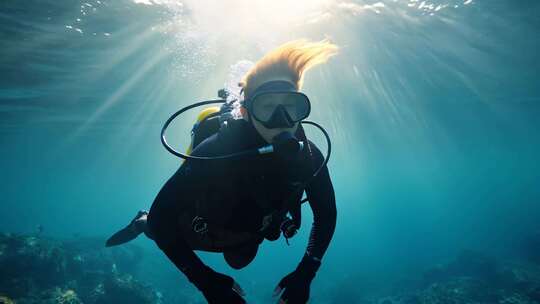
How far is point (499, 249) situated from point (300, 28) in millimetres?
29775

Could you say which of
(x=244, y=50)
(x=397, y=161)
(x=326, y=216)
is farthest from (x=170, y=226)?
(x=397, y=161)

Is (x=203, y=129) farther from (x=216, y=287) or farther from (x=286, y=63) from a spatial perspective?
(x=216, y=287)

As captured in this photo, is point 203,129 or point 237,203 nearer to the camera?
point 237,203

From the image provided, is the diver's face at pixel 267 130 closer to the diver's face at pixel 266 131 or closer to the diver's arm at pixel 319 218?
the diver's face at pixel 266 131

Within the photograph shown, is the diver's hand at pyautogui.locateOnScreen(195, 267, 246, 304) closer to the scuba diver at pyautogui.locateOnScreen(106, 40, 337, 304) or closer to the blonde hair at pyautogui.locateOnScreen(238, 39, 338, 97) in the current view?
the scuba diver at pyautogui.locateOnScreen(106, 40, 337, 304)

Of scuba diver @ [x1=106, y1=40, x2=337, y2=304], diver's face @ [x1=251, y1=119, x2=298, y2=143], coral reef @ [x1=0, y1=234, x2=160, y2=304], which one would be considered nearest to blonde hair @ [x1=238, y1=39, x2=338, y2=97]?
scuba diver @ [x1=106, y1=40, x2=337, y2=304]

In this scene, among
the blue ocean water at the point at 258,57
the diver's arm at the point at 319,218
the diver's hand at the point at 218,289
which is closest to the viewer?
the diver's hand at the point at 218,289

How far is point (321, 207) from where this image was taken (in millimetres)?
3387

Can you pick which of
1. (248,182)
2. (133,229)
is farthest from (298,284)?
(133,229)

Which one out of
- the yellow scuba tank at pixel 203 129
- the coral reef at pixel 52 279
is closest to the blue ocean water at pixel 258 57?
the yellow scuba tank at pixel 203 129

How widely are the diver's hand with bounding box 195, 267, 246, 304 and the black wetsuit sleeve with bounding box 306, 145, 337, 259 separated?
1.02 m

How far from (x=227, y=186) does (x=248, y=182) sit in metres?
0.19

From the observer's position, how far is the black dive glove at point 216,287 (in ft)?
8.25

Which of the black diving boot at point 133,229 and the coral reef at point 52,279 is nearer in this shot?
the black diving boot at point 133,229
